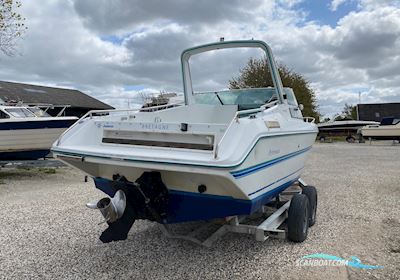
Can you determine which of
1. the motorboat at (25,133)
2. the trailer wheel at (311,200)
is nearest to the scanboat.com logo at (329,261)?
the trailer wheel at (311,200)

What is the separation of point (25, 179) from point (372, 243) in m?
8.60

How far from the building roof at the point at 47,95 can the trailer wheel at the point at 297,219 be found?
2356cm

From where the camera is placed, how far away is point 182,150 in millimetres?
3498

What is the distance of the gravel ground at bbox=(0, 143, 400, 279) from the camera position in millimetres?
3672

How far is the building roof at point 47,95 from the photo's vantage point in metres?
25.9

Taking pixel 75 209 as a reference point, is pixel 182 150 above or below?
above

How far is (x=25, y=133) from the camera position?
989cm

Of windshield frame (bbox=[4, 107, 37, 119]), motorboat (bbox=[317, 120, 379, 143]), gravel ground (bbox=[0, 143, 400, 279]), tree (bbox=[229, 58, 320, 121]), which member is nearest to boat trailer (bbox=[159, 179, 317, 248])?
gravel ground (bbox=[0, 143, 400, 279])

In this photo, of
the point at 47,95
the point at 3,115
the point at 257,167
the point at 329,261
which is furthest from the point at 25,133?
the point at 47,95

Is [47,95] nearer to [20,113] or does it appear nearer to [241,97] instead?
[20,113]

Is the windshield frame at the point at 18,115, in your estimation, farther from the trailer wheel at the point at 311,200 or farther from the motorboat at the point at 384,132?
the motorboat at the point at 384,132

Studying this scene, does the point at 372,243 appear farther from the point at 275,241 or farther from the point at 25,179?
the point at 25,179

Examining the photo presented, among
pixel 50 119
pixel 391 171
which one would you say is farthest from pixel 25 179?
pixel 391 171

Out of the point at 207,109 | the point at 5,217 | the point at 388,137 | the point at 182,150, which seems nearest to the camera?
the point at 182,150
